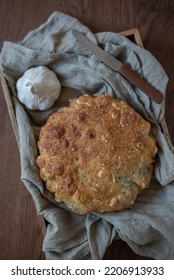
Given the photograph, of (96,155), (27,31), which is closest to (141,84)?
(96,155)

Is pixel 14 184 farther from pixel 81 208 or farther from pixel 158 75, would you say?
pixel 158 75

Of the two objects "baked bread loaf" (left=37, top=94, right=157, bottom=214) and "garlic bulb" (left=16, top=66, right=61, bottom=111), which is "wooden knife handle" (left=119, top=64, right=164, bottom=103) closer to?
"baked bread loaf" (left=37, top=94, right=157, bottom=214)

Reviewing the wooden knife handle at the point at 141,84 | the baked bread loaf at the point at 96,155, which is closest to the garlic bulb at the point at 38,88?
the baked bread loaf at the point at 96,155

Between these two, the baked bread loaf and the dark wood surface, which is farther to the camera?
the dark wood surface

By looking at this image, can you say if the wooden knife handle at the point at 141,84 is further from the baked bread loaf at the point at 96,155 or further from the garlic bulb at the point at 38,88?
the garlic bulb at the point at 38,88

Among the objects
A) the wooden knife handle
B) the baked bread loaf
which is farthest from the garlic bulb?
the wooden knife handle

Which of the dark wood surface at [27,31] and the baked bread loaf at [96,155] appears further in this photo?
the dark wood surface at [27,31]

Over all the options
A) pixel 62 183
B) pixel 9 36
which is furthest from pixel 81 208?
pixel 9 36
